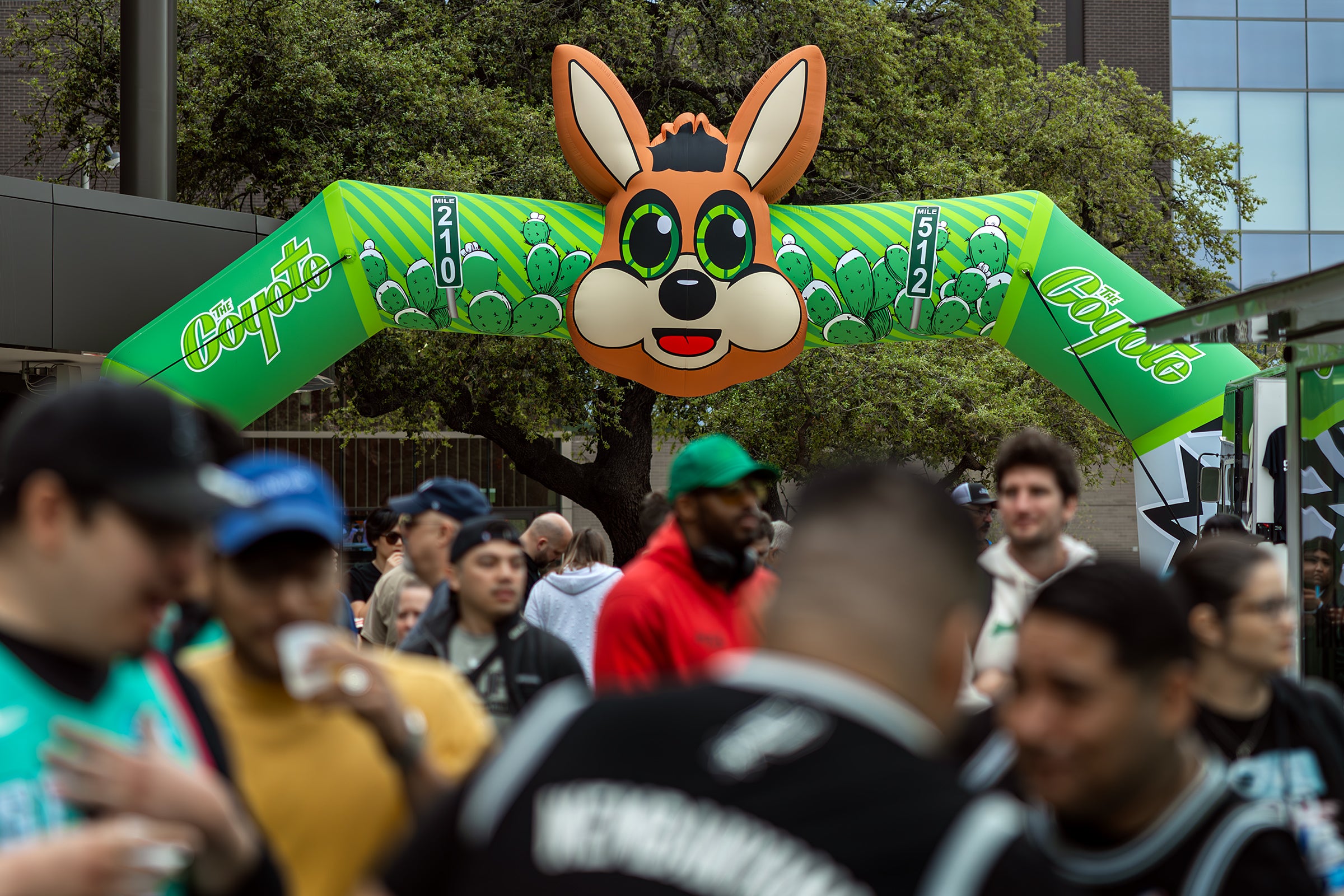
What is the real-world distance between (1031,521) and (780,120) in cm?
593

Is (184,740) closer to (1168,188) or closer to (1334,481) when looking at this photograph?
(1334,481)

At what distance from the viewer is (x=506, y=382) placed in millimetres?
14922

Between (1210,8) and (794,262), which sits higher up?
(1210,8)

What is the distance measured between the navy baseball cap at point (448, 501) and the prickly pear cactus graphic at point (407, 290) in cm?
→ 471

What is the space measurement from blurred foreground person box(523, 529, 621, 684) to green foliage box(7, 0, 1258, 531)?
7.96m

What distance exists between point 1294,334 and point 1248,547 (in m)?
3.05

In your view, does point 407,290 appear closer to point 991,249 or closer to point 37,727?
point 991,249

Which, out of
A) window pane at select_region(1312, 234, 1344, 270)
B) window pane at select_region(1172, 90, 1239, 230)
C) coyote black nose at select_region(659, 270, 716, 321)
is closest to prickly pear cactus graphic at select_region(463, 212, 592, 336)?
coyote black nose at select_region(659, 270, 716, 321)

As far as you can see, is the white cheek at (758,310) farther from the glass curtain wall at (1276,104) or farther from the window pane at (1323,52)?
the window pane at (1323,52)

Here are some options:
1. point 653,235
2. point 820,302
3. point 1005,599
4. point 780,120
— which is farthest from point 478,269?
point 1005,599

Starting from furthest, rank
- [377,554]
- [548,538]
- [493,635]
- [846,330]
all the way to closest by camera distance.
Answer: [846,330] → [548,538] → [377,554] → [493,635]

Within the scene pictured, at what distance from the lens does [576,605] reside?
6500 millimetres

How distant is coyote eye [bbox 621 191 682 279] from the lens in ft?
29.6

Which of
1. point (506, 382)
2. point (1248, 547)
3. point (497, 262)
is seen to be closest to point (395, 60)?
point (506, 382)
